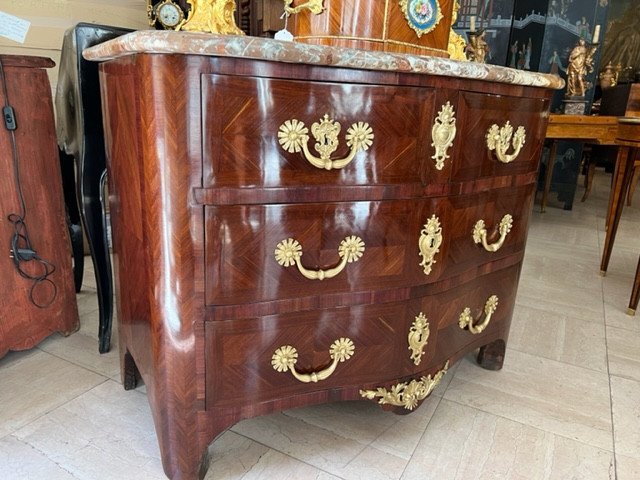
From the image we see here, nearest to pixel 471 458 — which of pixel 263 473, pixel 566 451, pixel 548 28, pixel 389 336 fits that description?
pixel 566 451

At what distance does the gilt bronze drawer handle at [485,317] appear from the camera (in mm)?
1130

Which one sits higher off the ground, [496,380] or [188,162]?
[188,162]

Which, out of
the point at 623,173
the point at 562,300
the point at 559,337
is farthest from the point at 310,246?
the point at 623,173

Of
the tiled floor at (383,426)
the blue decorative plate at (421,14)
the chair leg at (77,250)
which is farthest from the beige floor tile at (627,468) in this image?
the chair leg at (77,250)

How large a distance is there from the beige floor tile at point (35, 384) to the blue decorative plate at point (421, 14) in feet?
3.86

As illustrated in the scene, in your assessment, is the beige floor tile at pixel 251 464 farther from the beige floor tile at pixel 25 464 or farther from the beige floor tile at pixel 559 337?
the beige floor tile at pixel 559 337

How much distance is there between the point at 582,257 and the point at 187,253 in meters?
2.39

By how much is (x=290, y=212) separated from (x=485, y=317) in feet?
2.16

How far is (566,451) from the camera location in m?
1.08

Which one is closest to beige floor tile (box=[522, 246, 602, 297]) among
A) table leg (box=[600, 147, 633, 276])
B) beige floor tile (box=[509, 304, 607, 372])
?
table leg (box=[600, 147, 633, 276])

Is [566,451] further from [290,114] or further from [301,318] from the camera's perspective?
[290,114]

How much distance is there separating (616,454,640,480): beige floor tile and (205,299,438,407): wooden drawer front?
0.48 m

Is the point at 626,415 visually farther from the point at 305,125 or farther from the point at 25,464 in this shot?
the point at 25,464

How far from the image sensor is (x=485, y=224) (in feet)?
3.59
